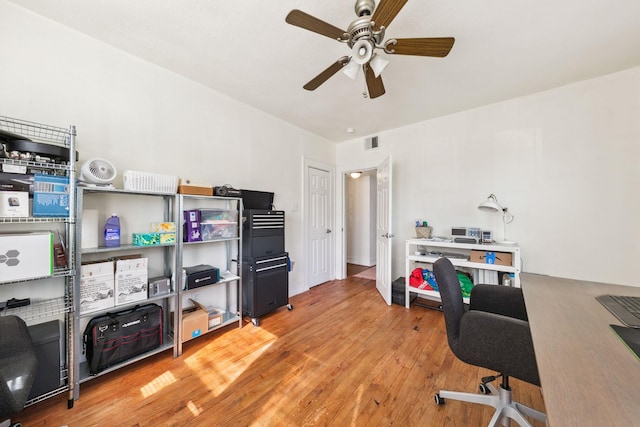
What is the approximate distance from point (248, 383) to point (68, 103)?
8.09ft

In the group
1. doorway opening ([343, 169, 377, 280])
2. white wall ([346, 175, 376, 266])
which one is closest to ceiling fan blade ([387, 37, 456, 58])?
doorway opening ([343, 169, 377, 280])

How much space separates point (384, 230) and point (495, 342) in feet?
7.43

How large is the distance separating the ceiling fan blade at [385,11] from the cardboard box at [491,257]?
8.28ft

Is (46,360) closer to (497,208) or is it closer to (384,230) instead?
(384,230)

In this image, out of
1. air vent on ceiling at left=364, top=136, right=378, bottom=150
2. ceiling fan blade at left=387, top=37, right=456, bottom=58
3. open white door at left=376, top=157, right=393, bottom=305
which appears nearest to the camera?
ceiling fan blade at left=387, top=37, right=456, bottom=58

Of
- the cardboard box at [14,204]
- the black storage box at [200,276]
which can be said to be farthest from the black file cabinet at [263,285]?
the cardboard box at [14,204]

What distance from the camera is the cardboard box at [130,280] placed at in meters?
1.75

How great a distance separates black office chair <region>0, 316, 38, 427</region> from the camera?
0.90 m

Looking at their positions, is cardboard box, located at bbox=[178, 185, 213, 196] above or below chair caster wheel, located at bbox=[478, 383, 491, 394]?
above

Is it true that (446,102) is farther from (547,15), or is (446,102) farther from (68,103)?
(68,103)

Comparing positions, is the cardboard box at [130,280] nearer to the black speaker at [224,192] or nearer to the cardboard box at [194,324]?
the cardboard box at [194,324]

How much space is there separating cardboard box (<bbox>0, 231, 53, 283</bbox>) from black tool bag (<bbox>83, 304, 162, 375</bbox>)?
546 mm

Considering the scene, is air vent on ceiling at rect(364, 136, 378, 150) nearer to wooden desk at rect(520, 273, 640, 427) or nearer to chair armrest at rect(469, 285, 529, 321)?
chair armrest at rect(469, 285, 529, 321)

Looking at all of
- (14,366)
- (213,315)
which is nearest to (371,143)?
(213,315)
